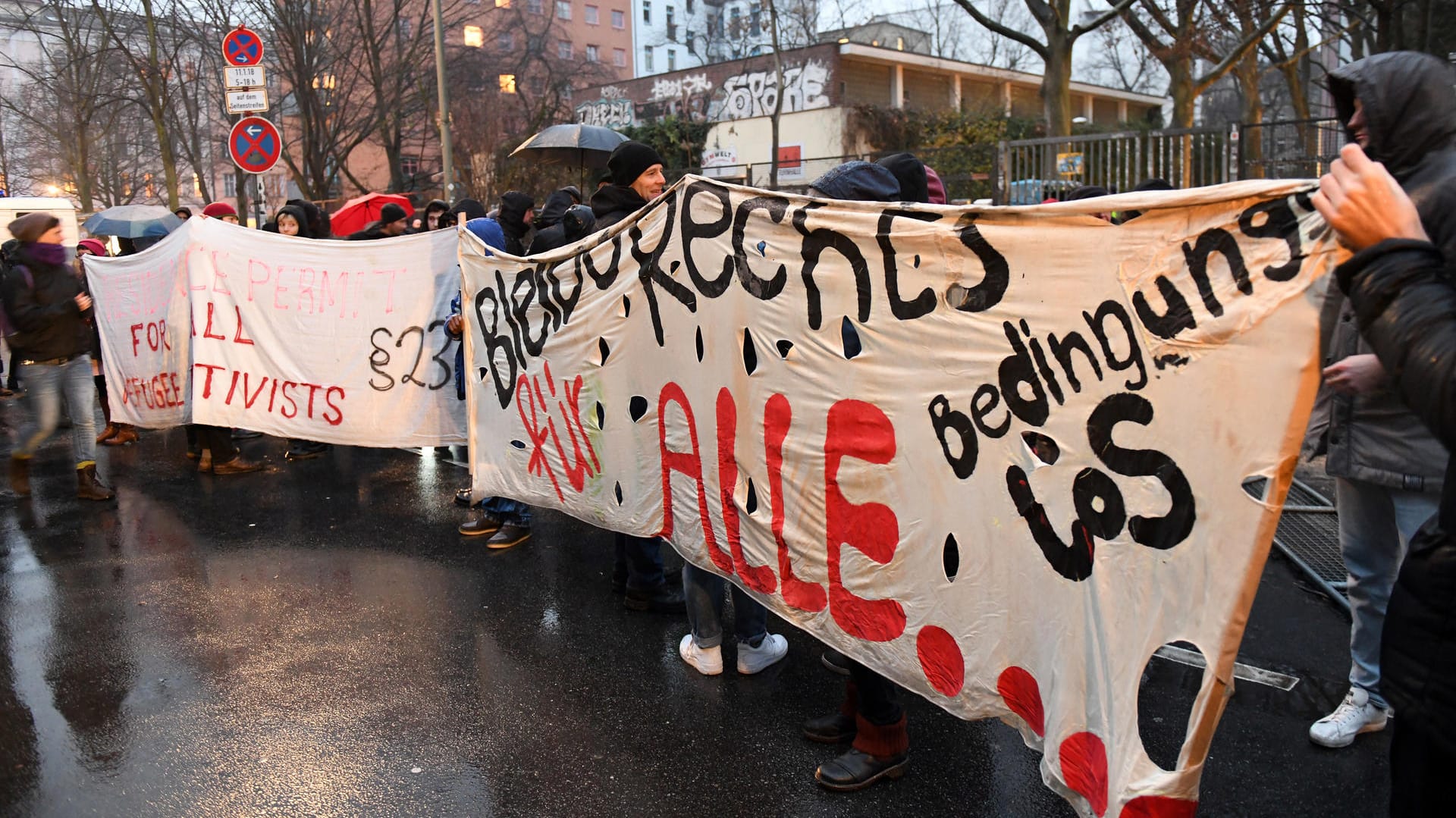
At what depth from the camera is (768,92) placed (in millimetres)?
36625

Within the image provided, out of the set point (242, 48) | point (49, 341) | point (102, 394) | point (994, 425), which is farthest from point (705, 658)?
point (242, 48)

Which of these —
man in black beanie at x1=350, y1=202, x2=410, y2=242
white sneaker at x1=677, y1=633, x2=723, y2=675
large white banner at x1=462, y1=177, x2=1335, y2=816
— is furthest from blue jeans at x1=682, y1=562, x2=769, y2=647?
man in black beanie at x1=350, y1=202, x2=410, y2=242

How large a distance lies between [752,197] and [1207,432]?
180 centimetres

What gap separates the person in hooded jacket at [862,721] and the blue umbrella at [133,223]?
1391cm

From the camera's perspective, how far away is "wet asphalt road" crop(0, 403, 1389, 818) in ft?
10.6

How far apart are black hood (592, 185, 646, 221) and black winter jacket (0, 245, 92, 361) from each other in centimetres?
453

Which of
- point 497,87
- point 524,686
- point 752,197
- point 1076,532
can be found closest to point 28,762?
point 524,686

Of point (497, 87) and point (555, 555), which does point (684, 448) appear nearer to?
point (555, 555)

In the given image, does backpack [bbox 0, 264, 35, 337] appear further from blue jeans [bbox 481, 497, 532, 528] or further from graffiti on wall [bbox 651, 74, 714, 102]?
graffiti on wall [bbox 651, 74, 714, 102]

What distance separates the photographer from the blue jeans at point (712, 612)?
13.5 feet

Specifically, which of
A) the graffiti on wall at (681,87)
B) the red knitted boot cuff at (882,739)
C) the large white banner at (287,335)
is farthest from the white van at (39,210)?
the graffiti on wall at (681,87)

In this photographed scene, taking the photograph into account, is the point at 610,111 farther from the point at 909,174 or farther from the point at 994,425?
the point at 994,425

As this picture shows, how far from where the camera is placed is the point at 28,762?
359 centimetres

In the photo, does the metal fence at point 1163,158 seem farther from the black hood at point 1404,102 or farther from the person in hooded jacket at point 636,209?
the black hood at point 1404,102
